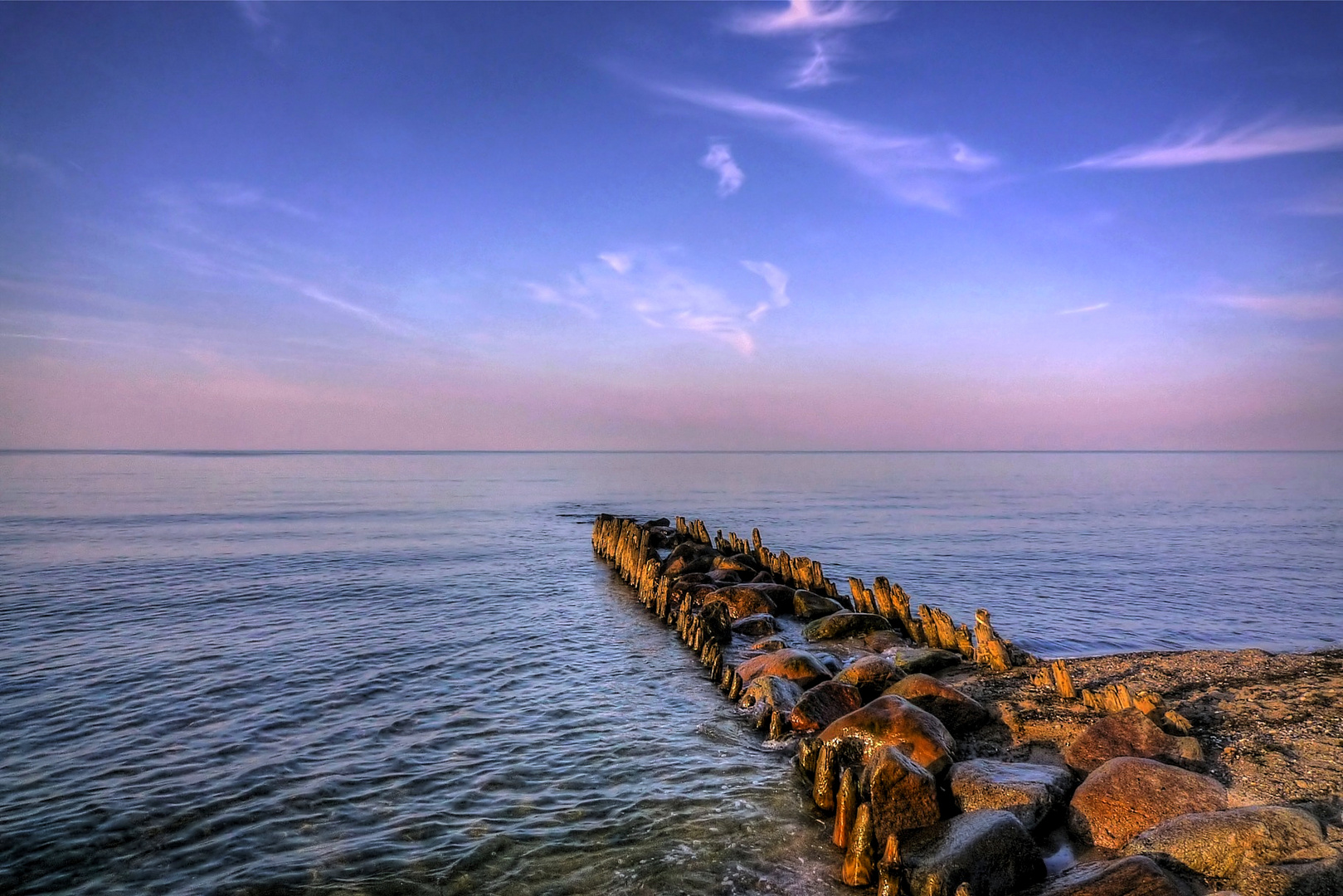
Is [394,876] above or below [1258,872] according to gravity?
below

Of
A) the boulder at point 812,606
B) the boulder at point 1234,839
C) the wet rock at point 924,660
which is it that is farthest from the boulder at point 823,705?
the boulder at point 812,606

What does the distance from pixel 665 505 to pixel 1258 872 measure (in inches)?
2307

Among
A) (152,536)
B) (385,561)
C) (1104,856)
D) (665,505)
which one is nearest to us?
(1104,856)

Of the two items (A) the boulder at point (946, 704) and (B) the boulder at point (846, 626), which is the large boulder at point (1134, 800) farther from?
(B) the boulder at point (846, 626)

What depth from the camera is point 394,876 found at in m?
8.39

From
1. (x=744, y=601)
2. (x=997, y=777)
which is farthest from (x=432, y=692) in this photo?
(x=997, y=777)

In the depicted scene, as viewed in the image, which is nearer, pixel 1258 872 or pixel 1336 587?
pixel 1258 872

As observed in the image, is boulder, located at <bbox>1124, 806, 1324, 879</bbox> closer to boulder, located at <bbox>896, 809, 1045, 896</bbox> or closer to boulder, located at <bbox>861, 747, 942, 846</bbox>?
boulder, located at <bbox>896, 809, 1045, 896</bbox>

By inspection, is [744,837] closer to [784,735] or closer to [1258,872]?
[784,735]

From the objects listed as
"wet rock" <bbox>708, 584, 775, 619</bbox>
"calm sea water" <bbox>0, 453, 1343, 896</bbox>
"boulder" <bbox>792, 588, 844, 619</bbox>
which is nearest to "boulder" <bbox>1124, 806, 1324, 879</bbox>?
"calm sea water" <bbox>0, 453, 1343, 896</bbox>

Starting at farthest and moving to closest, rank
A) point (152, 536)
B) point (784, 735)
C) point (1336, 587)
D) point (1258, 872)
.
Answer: point (152, 536), point (1336, 587), point (784, 735), point (1258, 872)

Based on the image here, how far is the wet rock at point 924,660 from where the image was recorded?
1548cm

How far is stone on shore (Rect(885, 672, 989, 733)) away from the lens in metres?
12.0

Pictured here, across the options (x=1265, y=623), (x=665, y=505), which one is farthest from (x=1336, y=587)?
(x=665, y=505)
